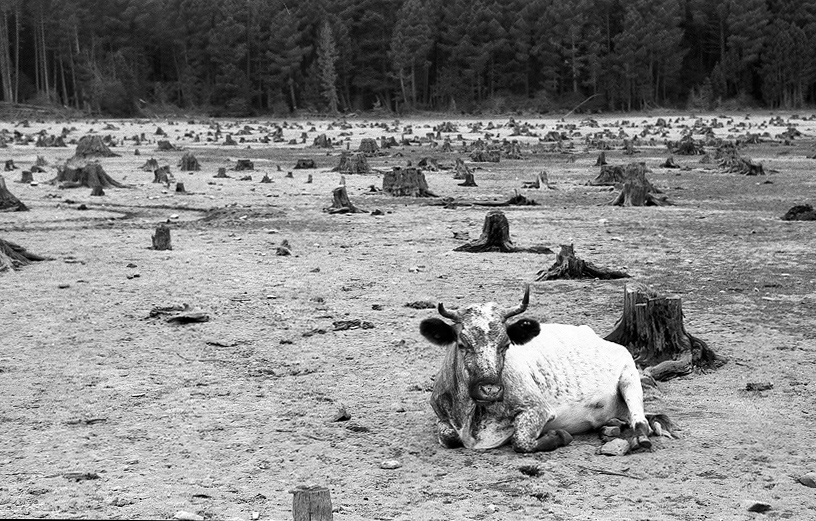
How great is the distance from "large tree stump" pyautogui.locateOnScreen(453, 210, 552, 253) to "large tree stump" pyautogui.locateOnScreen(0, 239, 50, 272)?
230 inches

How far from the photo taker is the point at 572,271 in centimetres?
1255

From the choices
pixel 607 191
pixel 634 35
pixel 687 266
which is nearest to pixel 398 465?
pixel 687 266

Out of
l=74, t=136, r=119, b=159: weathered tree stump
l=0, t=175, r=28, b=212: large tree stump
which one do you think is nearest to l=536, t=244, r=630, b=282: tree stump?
l=0, t=175, r=28, b=212: large tree stump

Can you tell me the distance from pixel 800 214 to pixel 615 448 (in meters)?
12.3

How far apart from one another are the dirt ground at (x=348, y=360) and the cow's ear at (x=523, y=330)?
0.73 meters

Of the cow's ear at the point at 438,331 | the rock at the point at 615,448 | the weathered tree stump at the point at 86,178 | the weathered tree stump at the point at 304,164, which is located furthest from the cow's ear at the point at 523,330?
the weathered tree stump at the point at 304,164

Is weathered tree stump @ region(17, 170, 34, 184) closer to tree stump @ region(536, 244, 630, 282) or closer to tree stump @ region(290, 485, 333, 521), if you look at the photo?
tree stump @ region(536, 244, 630, 282)

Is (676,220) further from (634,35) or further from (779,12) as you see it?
(779,12)

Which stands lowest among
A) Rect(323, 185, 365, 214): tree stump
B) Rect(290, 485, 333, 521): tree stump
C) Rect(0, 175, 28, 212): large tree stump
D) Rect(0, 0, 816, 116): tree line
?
Rect(290, 485, 333, 521): tree stump

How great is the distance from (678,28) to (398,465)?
8061 cm

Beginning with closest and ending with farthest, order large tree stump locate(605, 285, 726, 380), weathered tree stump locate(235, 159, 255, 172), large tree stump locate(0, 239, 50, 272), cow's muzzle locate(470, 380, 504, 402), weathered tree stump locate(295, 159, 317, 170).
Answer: cow's muzzle locate(470, 380, 504, 402) → large tree stump locate(605, 285, 726, 380) → large tree stump locate(0, 239, 50, 272) → weathered tree stump locate(235, 159, 255, 172) → weathered tree stump locate(295, 159, 317, 170)

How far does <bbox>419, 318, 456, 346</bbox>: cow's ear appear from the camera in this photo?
6.60m

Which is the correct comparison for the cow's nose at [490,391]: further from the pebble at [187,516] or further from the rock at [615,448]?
the pebble at [187,516]

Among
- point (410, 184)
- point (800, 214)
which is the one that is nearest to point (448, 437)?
point (800, 214)
